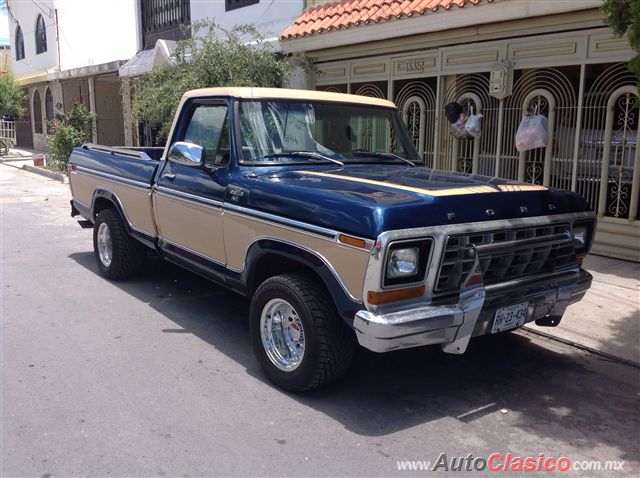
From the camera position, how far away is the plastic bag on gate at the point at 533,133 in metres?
7.98

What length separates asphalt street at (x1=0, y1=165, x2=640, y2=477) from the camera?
338 centimetres

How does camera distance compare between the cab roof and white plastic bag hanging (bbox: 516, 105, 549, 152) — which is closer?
the cab roof

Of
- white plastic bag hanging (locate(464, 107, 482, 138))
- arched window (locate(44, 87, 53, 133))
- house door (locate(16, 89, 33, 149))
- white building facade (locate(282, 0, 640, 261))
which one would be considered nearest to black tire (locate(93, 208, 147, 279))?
white plastic bag hanging (locate(464, 107, 482, 138))

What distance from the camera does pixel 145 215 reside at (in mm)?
5938

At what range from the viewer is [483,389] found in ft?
14.2

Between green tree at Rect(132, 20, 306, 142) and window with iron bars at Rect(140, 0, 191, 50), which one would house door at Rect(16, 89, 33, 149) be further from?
green tree at Rect(132, 20, 306, 142)

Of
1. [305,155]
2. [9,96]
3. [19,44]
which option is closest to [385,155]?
[305,155]

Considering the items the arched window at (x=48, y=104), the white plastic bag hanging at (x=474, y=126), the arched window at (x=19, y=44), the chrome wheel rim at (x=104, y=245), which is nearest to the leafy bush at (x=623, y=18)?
the white plastic bag hanging at (x=474, y=126)

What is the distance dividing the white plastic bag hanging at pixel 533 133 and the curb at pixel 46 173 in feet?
42.4

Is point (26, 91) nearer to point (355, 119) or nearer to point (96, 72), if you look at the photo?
point (96, 72)

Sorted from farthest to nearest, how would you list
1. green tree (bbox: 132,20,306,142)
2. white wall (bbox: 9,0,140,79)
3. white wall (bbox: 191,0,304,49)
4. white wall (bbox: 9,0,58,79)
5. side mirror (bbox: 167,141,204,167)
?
white wall (bbox: 9,0,58,79) < white wall (bbox: 9,0,140,79) < white wall (bbox: 191,0,304,49) < green tree (bbox: 132,20,306,142) < side mirror (bbox: 167,141,204,167)

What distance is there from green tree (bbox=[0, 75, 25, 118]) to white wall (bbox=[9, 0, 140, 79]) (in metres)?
1.23

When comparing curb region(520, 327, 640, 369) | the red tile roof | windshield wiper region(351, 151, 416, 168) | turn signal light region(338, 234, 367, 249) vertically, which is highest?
the red tile roof

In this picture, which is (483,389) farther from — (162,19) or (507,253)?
(162,19)
